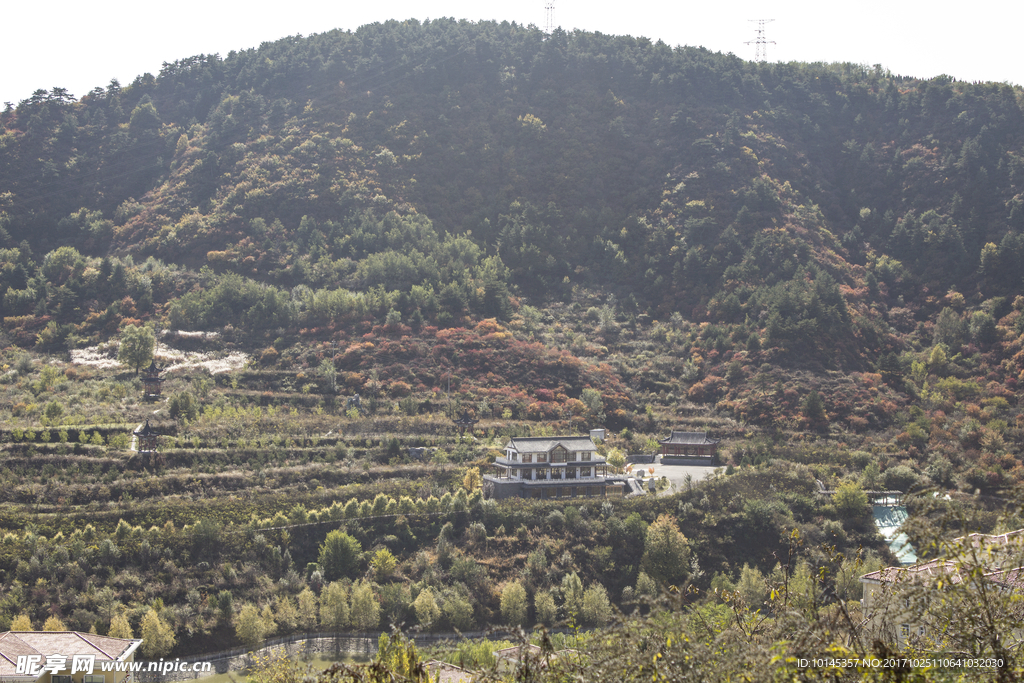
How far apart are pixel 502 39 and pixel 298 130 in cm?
3598

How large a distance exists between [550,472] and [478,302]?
31222 millimetres

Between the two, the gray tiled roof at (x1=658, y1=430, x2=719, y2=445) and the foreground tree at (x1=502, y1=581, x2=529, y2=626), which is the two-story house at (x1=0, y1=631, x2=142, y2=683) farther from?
the gray tiled roof at (x1=658, y1=430, x2=719, y2=445)

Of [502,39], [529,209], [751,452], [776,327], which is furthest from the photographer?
[502,39]

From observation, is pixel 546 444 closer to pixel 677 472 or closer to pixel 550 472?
pixel 550 472

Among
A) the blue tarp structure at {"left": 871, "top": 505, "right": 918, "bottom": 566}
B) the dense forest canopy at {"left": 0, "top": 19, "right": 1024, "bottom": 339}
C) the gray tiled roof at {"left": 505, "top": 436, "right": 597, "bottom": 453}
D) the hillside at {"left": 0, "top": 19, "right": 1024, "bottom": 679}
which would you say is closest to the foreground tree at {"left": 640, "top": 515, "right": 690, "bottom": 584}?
the hillside at {"left": 0, "top": 19, "right": 1024, "bottom": 679}

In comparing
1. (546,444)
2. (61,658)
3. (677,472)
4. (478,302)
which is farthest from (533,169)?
(61,658)

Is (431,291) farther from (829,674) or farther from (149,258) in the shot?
(829,674)

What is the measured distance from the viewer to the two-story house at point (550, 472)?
46.7 metres

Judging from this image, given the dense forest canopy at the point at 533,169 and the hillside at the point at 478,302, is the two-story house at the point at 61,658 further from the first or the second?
the dense forest canopy at the point at 533,169

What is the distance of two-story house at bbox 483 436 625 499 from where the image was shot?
46.7m

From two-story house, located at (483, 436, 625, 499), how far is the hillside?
2.73 m

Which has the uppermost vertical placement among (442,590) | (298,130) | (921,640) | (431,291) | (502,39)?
(502,39)

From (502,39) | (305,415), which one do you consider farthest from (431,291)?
(502,39)

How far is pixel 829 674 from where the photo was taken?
1011 cm
